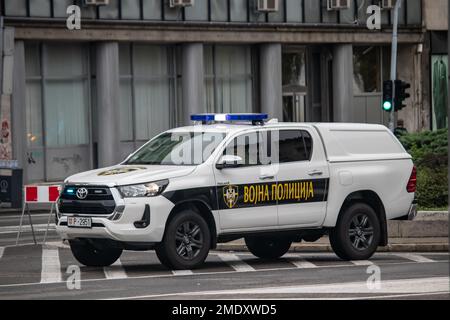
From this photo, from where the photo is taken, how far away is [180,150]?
17703mm

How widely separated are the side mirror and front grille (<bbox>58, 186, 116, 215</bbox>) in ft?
5.25

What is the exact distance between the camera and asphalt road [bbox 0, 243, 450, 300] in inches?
541

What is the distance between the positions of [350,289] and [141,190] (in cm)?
363

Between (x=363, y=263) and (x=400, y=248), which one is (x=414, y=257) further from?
(x=363, y=263)

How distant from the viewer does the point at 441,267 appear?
17.0m

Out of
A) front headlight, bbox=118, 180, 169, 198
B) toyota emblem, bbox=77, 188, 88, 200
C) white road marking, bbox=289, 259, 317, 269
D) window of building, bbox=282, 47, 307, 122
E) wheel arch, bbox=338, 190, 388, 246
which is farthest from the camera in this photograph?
window of building, bbox=282, 47, 307, 122

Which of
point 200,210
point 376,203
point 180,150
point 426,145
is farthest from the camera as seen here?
point 426,145

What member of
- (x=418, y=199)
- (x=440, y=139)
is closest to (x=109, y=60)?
(x=440, y=139)

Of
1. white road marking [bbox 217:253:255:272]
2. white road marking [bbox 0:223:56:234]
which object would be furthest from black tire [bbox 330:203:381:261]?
white road marking [bbox 0:223:56:234]

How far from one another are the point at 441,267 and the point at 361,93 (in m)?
35.1

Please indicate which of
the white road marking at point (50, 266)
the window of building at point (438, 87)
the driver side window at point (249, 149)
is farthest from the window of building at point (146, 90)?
the driver side window at point (249, 149)

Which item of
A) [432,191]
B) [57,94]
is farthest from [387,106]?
[432,191]

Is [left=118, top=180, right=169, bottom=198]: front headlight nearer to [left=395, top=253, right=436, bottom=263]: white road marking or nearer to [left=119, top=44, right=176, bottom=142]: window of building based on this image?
[left=395, top=253, right=436, bottom=263]: white road marking
